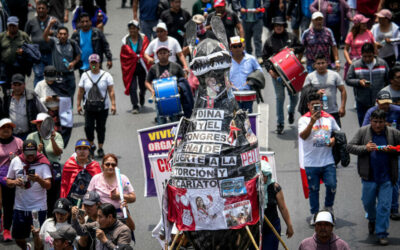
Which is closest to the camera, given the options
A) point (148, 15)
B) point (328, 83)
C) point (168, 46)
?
point (328, 83)

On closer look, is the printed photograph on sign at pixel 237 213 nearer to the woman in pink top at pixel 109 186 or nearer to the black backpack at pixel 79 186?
the woman in pink top at pixel 109 186

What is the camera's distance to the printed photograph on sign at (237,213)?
949 centimetres

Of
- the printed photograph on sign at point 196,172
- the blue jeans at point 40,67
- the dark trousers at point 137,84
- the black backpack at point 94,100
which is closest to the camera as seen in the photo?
the printed photograph on sign at point 196,172

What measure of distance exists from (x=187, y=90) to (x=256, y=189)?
6.56 metres

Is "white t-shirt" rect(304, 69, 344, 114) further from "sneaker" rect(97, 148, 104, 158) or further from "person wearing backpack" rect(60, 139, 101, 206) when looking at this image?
"person wearing backpack" rect(60, 139, 101, 206)

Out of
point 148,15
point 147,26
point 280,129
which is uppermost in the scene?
point 148,15

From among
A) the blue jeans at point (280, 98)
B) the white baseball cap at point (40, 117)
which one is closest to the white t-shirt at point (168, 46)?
the blue jeans at point (280, 98)

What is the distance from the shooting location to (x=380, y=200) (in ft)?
42.9

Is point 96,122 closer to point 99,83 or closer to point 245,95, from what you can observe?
point 99,83

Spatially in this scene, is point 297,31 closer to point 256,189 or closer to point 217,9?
point 217,9

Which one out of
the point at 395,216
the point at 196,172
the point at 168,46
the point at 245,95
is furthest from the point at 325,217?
the point at 168,46

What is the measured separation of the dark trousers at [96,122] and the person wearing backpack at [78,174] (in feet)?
11.0

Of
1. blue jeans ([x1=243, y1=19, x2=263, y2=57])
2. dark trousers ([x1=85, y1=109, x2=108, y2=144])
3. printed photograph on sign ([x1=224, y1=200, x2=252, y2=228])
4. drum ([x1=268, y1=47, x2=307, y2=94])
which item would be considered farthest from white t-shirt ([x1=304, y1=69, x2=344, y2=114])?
printed photograph on sign ([x1=224, y1=200, x2=252, y2=228])

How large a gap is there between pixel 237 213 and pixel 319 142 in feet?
13.7
